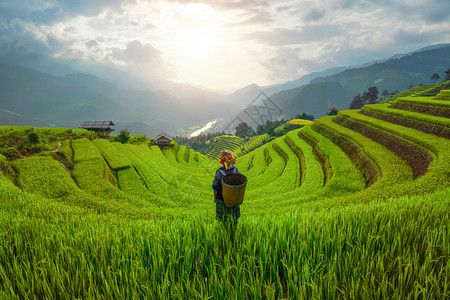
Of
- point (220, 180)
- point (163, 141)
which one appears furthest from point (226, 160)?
point (163, 141)

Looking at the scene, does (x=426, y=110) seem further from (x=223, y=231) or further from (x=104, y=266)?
(x=104, y=266)

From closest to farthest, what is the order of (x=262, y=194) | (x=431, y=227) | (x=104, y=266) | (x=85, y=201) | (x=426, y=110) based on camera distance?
(x=104, y=266) < (x=431, y=227) < (x=85, y=201) < (x=262, y=194) < (x=426, y=110)

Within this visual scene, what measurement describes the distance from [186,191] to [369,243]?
9.89 metres

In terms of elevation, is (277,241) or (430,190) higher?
(277,241)

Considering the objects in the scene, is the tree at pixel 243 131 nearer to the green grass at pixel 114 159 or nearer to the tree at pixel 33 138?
the green grass at pixel 114 159

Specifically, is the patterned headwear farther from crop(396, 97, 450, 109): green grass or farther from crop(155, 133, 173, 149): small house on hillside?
crop(155, 133, 173, 149): small house on hillside

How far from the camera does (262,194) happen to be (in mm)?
10148

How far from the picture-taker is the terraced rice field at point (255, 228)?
183cm

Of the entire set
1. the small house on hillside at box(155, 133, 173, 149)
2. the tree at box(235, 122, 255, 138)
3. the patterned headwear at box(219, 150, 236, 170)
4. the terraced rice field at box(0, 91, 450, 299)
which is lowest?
the terraced rice field at box(0, 91, 450, 299)

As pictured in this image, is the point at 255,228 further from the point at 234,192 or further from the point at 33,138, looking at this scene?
the point at 33,138

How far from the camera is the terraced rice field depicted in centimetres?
183

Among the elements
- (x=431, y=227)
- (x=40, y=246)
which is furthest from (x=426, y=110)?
(x=40, y=246)

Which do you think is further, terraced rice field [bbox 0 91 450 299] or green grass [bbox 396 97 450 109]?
green grass [bbox 396 97 450 109]

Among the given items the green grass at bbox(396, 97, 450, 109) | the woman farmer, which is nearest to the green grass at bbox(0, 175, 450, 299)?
the woman farmer
